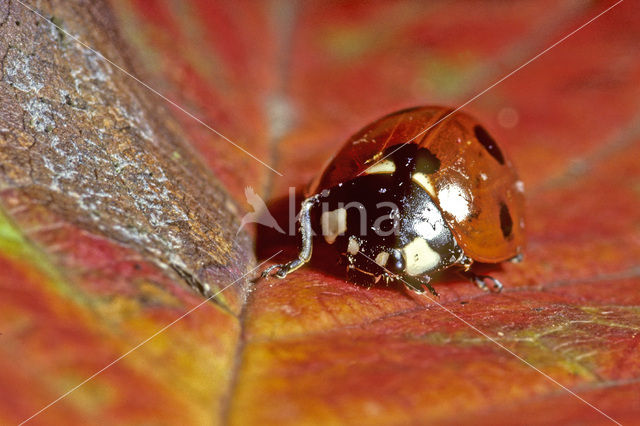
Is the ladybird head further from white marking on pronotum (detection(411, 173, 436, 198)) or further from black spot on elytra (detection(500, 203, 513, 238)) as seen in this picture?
black spot on elytra (detection(500, 203, 513, 238))

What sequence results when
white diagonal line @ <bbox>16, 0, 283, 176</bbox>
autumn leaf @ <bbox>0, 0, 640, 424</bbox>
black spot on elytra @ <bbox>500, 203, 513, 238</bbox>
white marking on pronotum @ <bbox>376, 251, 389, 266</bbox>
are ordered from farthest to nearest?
black spot on elytra @ <bbox>500, 203, 513, 238</bbox> → white marking on pronotum @ <bbox>376, 251, 389, 266</bbox> → white diagonal line @ <bbox>16, 0, 283, 176</bbox> → autumn leaf @ <bbox>0, 0, 640, 424</bbox>

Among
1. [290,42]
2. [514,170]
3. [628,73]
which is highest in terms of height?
[290,42]

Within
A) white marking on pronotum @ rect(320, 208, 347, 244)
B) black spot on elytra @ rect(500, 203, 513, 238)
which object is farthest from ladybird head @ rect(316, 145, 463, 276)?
black spot on elytra @ rect(500, 203, 513, 238)

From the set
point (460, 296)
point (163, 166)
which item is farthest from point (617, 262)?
point (163, 166)

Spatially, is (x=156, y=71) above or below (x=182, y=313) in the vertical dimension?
above

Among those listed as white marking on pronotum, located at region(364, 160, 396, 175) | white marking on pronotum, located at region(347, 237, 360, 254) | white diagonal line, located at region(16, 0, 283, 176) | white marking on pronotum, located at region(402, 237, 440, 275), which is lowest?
white marking on pronotum, located at region(402, 237, 440, 275)

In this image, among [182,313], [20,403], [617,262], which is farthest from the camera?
[617,262]

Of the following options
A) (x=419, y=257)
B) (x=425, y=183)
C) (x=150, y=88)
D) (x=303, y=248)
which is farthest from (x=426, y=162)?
(x=150, y=88)

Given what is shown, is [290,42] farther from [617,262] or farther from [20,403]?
→ [20,403]

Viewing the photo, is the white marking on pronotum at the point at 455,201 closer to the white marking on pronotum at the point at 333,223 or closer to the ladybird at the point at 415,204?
the ladybird at the point at 415,204
